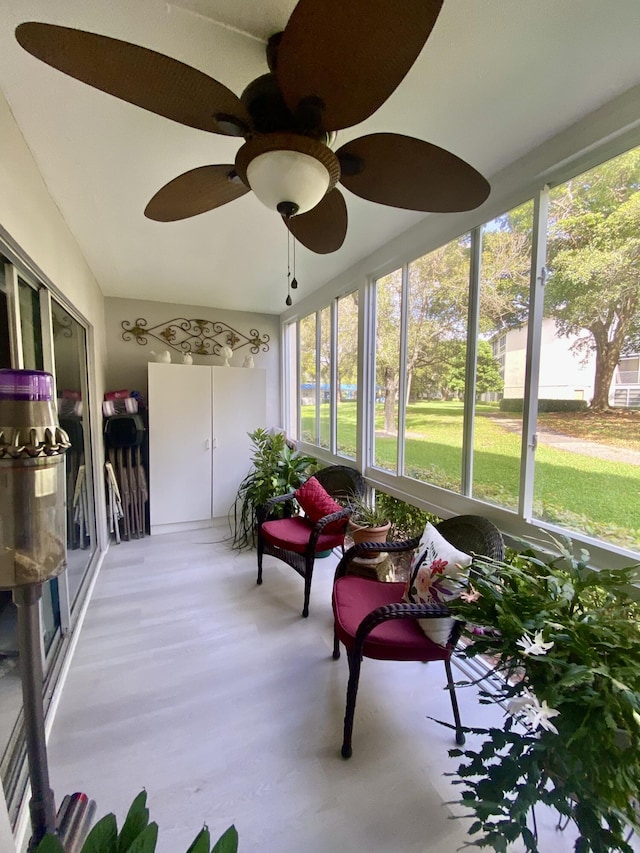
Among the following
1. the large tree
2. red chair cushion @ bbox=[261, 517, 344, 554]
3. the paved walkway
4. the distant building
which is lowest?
red chair cushion @ bbox=[261, 517, 344, 554]

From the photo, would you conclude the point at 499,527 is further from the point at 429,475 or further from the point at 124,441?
the point at 124,441

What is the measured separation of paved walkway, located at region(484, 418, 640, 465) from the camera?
4.51 ft

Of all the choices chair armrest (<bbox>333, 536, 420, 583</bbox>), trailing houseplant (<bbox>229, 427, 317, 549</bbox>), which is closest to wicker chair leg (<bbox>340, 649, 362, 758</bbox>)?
chair armrest (<bbox>333, 536, 420, 583</bbox>)

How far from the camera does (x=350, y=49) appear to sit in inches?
29.5

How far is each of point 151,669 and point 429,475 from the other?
77.2 inches

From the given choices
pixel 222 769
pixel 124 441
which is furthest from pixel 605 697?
pixel 124 441

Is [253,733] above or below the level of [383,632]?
below

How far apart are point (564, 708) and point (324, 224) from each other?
1.74 m

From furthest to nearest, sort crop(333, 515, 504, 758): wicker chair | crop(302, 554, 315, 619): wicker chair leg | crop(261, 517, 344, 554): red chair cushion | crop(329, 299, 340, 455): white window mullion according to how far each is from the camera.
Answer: crop(329, 299, 340, 455): white window mullion
crop(261, 517, 344, 554): red chair cushion
crop(302, 554, 315, 619): wicker chair leg
crop(333, 515, 504, 758): wicker chair

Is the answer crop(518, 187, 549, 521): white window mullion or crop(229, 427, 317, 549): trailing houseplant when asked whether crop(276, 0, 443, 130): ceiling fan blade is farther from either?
crop(229, 427, 317, 549): trailing houseplant

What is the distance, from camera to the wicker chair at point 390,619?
1426 millimetres

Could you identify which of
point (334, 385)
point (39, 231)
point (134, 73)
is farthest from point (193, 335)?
point (134, 73)

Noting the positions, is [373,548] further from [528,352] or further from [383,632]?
[528,352]

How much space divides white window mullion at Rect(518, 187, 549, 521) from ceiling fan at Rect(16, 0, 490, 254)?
0.66 metres
